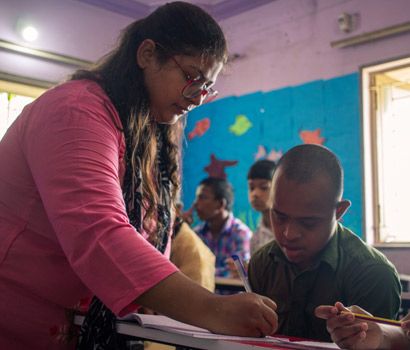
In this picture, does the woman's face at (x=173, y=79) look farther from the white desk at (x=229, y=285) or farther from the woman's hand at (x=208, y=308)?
the white desk at (x=229, y=285)

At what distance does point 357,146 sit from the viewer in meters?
3.91

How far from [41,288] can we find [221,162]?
162 inches

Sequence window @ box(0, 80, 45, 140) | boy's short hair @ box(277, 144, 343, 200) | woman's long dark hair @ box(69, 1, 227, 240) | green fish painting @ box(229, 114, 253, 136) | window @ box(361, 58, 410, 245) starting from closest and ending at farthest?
woman's long dark hair @ box(69, 1, 227, 240) → boy's short hair @ box(277, 144, 343, 200) → window @ box(361, 58, 410, 245) → window @ box(0, 80, 45, 140) → green fish painting @ box(229, 114, 253, 136)

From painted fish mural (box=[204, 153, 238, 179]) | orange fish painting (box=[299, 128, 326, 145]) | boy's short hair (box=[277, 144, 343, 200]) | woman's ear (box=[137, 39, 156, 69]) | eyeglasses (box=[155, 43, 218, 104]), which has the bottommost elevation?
boy's short hair (box=[277, 144, 343, 200])

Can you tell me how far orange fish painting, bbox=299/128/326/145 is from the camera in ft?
13.7

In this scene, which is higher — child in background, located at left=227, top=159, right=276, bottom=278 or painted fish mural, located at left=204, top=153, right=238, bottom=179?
painted fish mural, located at left=204, top=153, right=238, bottom=179

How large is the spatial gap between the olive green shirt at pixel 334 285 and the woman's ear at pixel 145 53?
2.03 feet

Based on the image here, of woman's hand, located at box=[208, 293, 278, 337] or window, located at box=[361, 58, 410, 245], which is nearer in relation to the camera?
woman's hand, located at box=[208, 293, 278, 337]

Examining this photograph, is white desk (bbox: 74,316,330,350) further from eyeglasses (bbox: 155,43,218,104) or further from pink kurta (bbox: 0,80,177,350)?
eyeglasses (bbox: 155,43,218,104)

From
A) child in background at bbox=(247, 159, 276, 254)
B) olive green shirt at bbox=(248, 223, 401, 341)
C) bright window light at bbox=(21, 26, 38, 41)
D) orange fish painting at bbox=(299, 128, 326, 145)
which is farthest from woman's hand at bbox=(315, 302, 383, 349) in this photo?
bright window light at bbox=(21, 26, 38, 41)

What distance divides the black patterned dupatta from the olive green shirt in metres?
0.37

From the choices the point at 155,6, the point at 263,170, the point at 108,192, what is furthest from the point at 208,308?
the point at 155,6

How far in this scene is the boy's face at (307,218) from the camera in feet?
4.29

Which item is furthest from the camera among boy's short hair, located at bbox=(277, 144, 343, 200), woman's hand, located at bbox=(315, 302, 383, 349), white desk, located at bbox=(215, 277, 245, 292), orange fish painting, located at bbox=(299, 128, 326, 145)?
orange fish painting, located at bbox=(299, 128, 326, 145)
